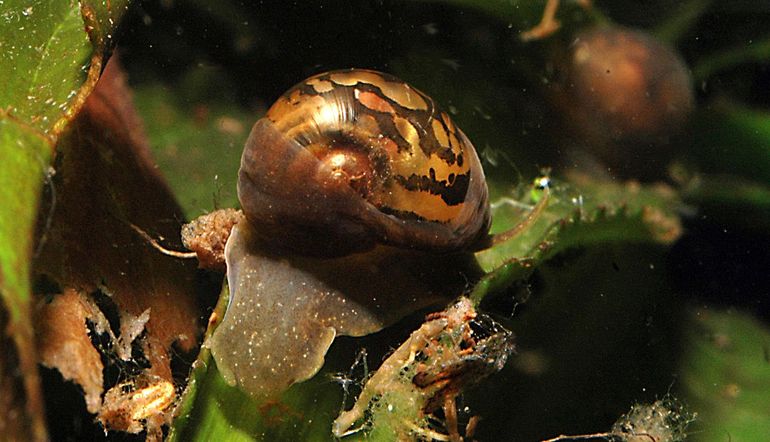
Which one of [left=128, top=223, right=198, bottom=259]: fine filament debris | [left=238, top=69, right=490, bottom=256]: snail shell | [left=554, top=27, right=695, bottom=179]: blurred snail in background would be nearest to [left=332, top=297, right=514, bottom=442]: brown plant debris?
[left=238, top=69, right=490, bottom=256]: snail shell

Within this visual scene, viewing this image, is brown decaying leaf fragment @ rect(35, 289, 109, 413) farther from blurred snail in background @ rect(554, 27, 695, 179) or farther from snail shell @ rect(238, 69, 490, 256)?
blurred snail in background @ rect(554, 27, 695, 179)

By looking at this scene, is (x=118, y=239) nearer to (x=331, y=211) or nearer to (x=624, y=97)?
(x=331, y=211)

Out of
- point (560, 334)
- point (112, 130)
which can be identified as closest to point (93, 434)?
point (112, 130)

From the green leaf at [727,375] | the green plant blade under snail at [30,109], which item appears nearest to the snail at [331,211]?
the green plant blade under snail at [30,109]

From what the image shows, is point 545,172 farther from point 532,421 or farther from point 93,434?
point 93,434

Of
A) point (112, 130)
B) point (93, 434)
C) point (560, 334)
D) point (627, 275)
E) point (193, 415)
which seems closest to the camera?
point (193, 415)

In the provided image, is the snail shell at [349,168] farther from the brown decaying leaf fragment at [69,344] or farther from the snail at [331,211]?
the brown decaying leaf fragment at [69,344]
